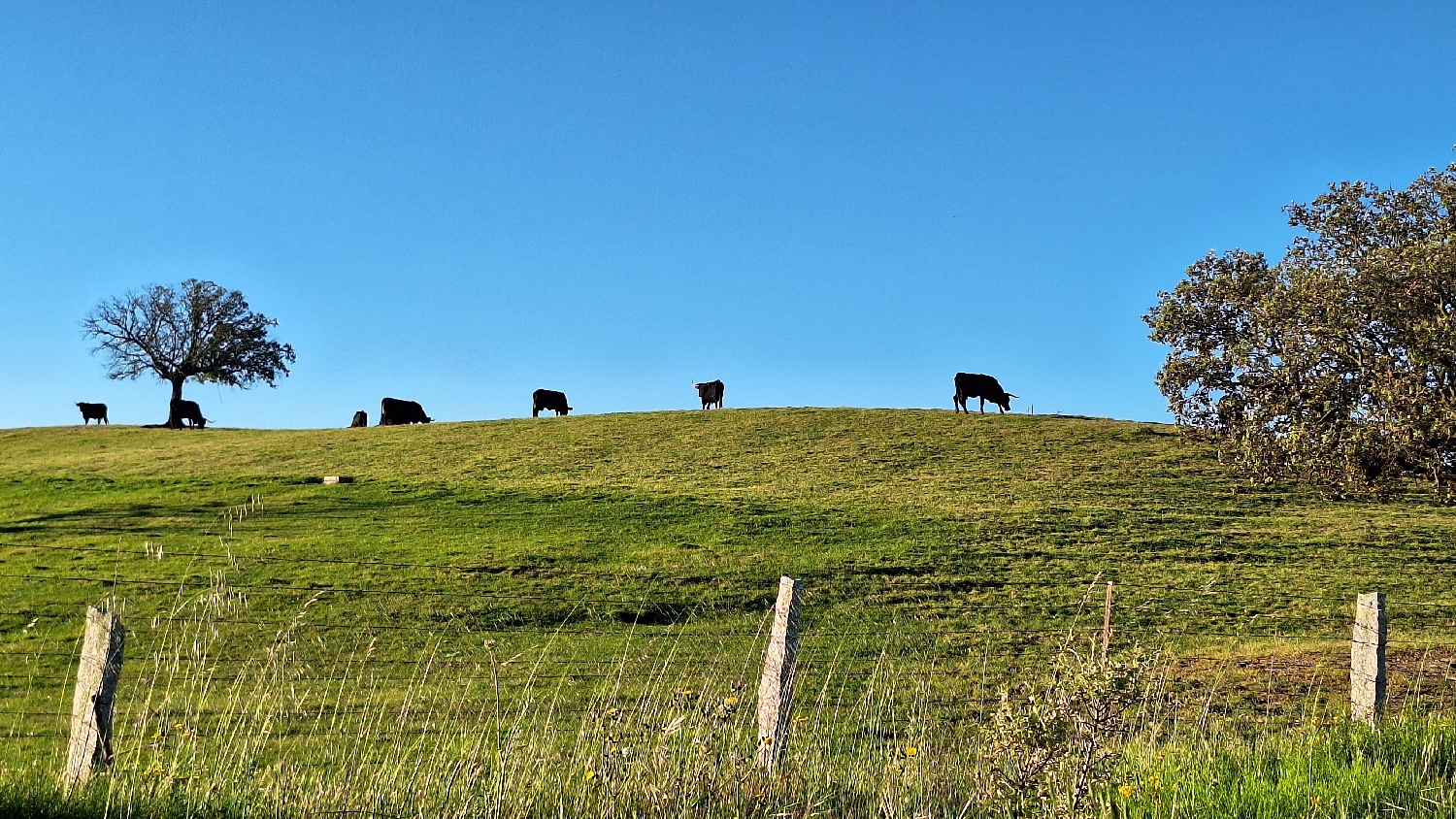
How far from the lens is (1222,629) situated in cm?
2134

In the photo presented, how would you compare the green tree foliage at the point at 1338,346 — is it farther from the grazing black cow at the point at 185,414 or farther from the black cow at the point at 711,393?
the grazing black cow at the point at 185,414

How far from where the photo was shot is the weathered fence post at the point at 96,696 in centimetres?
718

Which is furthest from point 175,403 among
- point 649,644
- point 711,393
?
point 649,644

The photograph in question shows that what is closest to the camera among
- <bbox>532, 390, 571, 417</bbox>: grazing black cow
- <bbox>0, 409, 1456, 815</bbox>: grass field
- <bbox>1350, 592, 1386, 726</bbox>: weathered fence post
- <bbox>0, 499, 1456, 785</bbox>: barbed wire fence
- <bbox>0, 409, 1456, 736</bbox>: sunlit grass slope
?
<bbox>1350, 592, 1386, 726</bbox>: weathered fence post

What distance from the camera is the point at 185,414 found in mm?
74750

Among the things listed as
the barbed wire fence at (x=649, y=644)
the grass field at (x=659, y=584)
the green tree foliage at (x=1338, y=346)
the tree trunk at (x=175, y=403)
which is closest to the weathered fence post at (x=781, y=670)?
the grass field at (x=659, y=584)

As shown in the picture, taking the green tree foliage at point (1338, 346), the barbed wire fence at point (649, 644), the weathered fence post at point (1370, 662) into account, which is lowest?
the barbed wire fence at point (649, 644)

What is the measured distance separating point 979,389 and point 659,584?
125 feet

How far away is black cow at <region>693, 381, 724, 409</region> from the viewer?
67312mm

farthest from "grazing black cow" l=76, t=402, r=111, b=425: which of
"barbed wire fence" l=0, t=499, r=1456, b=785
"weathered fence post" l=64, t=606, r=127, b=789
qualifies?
"weathered fence post" l=64, t=606, r=127, b=789

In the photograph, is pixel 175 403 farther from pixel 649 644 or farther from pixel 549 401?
pixel 649 644

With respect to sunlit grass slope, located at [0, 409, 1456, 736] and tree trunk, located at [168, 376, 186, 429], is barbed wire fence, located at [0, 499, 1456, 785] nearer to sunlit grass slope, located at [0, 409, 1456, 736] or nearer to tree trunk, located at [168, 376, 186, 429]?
sunlit grass slope, located at [0, 409, 1456, 736]

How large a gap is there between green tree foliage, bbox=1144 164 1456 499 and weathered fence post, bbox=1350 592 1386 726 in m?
7.47

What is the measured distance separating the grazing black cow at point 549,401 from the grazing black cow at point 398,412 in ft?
25.6
